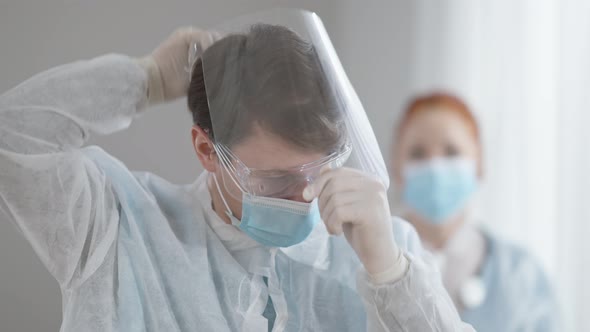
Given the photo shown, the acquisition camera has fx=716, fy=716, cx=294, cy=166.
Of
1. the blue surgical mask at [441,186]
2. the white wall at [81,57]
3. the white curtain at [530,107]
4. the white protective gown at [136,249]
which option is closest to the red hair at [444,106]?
the blue surgical mask at [441,186]

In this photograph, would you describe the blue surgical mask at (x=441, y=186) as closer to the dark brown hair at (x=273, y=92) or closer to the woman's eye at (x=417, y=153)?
the woman's eye at (x=417, y=153)

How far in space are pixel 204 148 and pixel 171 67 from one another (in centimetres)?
14

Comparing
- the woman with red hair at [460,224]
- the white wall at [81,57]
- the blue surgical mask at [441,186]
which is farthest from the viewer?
the blue surgical mask at [441,186]

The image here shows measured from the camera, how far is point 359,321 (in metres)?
1.18

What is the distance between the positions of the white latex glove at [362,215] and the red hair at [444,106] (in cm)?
132

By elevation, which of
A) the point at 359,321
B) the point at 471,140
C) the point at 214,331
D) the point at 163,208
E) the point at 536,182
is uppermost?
the point at 163,208

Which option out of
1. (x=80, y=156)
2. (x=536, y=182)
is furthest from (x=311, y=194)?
(x=536, y=182)

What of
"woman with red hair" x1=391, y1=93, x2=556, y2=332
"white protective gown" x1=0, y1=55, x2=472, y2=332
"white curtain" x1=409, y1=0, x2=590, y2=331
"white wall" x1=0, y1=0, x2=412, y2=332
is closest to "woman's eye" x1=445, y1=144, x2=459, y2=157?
"woman with red hair" x1=391, y1=93, x2=556, y2=332

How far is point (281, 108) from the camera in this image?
1.02 meters

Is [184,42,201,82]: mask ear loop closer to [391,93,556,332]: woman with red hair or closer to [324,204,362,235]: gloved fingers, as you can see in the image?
[324,204,362,235]: gloved fingers

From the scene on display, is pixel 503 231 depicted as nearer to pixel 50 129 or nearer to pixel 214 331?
pixel 214 331

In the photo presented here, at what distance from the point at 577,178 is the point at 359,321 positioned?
1333mm

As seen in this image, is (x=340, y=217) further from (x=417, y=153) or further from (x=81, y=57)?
(x=417, y=153)

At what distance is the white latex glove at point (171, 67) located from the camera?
1148 mm
